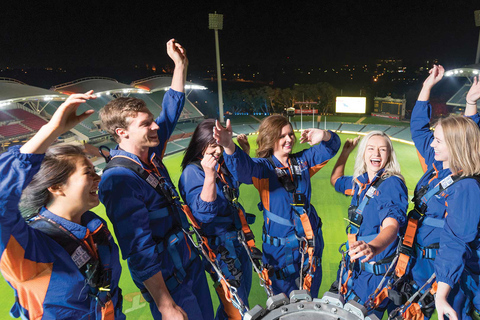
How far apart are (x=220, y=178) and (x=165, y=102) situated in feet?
3.18

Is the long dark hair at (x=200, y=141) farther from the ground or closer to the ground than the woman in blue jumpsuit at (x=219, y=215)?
farther from the ground

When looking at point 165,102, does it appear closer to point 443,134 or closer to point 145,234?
point 145,234

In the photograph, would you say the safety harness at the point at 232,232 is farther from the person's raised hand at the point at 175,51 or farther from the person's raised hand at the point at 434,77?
the person's raised hand at the point at 434,77

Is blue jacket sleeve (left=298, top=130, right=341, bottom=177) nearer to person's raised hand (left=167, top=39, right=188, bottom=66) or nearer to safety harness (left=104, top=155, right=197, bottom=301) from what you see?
safety harness (left=104, top=155, right=197, bottom=301)

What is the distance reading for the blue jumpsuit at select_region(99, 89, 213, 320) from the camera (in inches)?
70.1

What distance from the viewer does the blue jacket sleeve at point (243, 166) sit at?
92.0 inches

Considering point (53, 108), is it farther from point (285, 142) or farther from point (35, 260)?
point (35, 260)

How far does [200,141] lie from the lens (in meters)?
2.69

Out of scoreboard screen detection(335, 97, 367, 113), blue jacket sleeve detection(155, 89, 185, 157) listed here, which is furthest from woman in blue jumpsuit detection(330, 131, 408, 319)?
scoreboard screen detection(335, 97, 367, 113)

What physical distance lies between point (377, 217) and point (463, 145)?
2.56 feet

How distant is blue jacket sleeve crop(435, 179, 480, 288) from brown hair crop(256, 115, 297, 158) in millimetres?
1455

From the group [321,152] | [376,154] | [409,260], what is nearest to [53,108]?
[321,152]

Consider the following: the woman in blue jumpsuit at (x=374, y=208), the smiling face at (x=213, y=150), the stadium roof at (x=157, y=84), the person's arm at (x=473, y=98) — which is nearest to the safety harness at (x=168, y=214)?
the smiling face at (x=213, y=150)

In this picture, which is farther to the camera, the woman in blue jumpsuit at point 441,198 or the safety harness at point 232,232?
the safety harness at point 232,232
